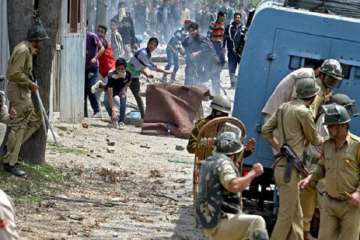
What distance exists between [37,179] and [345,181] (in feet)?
17.5

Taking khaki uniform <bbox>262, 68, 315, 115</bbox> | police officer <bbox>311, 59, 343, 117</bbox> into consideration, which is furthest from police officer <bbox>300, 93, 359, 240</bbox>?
khaki uniform <bbox>262, 68, 315, 115</bbox>

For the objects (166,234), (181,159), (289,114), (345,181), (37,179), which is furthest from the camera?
(181,159)

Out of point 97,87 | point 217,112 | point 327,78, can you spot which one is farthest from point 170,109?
point 327,78

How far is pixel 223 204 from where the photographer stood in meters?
8.97

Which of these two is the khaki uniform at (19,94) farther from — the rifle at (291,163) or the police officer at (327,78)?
the rifle at (291,163)

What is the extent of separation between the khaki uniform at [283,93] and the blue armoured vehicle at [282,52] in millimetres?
418

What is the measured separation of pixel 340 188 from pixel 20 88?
17.6 ft

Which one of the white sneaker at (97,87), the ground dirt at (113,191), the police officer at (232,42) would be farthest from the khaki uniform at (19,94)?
the police officer at (232,42)

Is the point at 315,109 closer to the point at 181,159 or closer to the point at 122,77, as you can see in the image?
the point at 181,159

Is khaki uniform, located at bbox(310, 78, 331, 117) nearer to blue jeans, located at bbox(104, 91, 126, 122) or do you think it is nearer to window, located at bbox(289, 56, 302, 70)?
window, located at bbox(289, 56, 302, 70)

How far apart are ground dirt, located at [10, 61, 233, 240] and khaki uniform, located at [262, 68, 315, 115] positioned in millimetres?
1536

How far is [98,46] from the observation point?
22.2 meters

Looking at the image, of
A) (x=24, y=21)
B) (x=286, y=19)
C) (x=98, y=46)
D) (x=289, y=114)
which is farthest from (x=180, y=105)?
(x=289, y=114)

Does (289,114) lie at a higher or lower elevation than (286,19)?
lower
